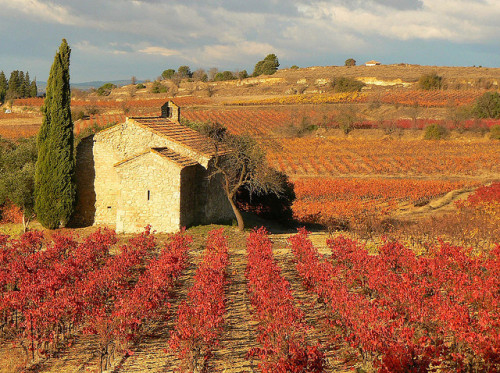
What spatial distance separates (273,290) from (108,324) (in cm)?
366

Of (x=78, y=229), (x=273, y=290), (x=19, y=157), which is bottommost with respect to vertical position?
(x=78, y=229)

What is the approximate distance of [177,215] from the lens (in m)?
19.5

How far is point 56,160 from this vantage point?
21.7m

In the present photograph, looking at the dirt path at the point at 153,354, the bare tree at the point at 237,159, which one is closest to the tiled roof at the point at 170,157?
the bare tree at the point at 237,159

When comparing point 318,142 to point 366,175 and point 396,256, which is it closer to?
point 366,175

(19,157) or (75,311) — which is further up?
(19,157)

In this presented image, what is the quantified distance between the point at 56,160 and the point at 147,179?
5275mm

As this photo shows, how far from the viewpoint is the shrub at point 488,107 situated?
240 feet

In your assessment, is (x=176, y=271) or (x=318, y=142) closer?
(x=176, y=271)

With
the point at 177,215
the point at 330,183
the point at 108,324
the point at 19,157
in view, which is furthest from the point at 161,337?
the point at 330,183

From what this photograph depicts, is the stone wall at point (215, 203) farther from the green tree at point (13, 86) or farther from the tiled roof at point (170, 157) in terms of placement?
the green tree at point (13, 86)

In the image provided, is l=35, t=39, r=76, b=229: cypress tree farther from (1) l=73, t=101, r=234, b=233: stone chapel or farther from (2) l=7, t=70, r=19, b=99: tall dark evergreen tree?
(2) l=7, t=70, r=19, b=99: tall dark evergreen tree

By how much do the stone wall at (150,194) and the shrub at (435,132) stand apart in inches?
2104

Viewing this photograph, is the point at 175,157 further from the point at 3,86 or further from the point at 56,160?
the point at 3,86
